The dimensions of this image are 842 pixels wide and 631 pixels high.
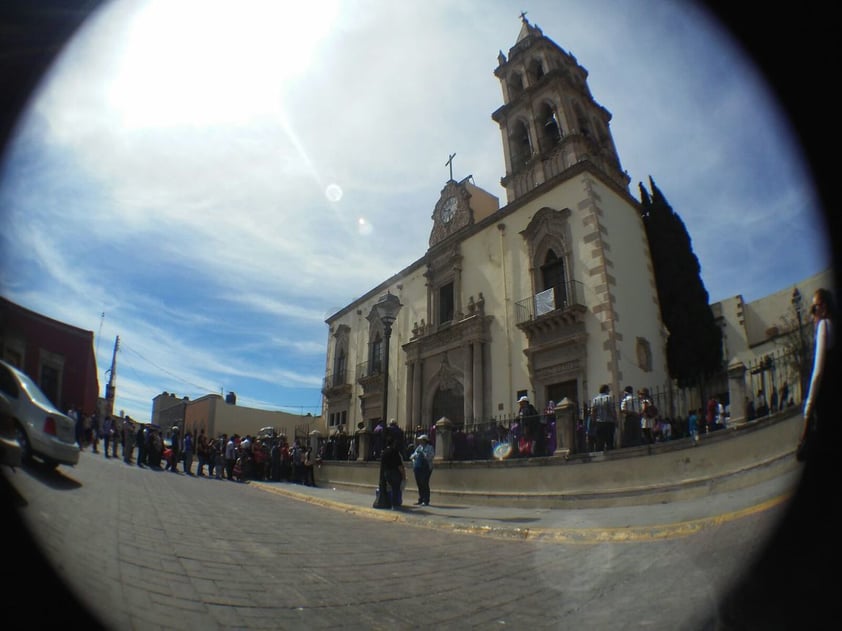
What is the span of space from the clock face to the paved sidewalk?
535 inches

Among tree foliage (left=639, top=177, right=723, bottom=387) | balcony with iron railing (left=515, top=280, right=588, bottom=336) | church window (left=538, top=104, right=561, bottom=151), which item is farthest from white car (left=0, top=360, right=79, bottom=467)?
church window (left=538, top=104, right=561, bottom=151)

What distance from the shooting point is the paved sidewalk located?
1.76 meters

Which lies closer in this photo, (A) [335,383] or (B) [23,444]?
(B) [23,444]

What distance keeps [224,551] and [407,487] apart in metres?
7.85

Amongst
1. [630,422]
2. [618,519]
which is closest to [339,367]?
[630,422]

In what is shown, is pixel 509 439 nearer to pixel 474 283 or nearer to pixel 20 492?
pixel 474 283

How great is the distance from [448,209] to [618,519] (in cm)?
1562

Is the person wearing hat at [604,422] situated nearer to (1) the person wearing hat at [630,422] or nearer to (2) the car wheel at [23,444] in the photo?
(1) the person wearing hat at [630,422]

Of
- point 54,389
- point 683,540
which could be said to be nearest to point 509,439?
point 683,540

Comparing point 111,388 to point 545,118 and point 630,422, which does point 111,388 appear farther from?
point 545,118

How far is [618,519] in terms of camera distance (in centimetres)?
453

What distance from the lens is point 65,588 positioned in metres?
1.26

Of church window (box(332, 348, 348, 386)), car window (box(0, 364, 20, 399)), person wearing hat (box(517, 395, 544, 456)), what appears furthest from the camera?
church window (box(332, 348, 348, 386))

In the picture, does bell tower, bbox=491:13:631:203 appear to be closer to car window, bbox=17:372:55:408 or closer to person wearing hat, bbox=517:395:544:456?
person wearing hat, bbox=517:395:544:456
